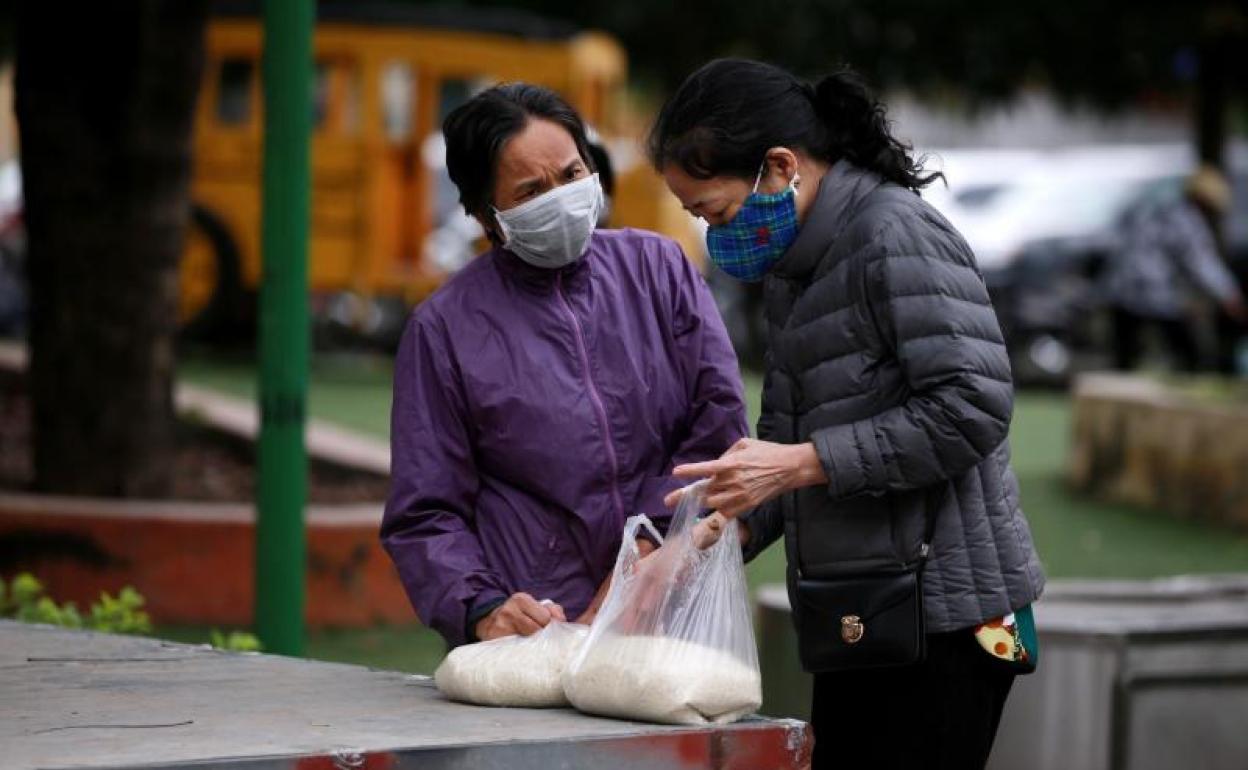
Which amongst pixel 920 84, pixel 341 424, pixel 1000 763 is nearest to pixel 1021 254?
pixel 920 84

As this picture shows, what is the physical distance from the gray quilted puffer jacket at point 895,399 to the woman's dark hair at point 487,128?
1.88 ft

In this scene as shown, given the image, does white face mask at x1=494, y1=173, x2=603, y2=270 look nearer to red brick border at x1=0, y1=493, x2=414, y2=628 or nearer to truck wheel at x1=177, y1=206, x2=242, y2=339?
red brick border at x1=0, y1=493, x2=414, y2=628

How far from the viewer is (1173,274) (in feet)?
54.8

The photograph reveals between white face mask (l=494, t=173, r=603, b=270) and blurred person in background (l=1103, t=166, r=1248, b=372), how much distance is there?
12819mm

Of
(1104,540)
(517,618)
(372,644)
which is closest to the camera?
(517,618)

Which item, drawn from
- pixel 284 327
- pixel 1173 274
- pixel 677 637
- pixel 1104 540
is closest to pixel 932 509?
pixel 677 637

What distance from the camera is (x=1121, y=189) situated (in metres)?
23.2

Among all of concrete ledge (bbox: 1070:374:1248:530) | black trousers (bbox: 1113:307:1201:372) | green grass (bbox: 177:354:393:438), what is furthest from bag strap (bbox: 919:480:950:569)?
Result: black trousers (bbox: 1113:307:1201:372)

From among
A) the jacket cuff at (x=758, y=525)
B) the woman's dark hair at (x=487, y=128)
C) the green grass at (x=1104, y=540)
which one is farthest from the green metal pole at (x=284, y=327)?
the green grass at (x=1104, y=540)

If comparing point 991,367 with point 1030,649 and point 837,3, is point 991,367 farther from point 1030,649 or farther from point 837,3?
point 837,3

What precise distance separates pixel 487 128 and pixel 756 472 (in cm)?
84

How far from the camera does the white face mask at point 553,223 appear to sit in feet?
13.2

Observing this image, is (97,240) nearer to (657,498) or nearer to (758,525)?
(657,498)

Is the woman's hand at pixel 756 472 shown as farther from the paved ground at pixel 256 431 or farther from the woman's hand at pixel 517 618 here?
the paved ground at pixel 256 431
